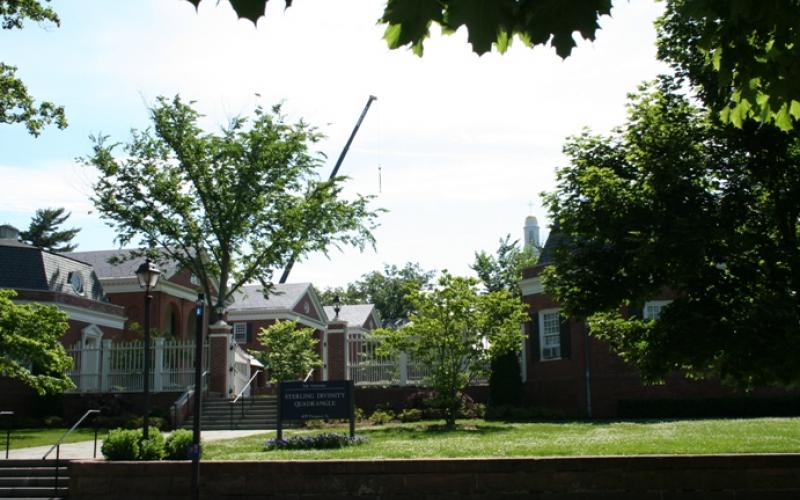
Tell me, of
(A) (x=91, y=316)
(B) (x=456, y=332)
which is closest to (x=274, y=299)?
(A) (x=91, y=316)

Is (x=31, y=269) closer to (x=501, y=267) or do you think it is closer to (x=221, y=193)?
(x=221, y=193)

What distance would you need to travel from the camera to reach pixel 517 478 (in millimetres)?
11219

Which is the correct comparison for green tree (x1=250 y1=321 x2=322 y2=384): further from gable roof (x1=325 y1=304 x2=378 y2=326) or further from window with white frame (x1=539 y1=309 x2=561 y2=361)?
gable roof (x1=325 y1=304 x2=378 y2=326)

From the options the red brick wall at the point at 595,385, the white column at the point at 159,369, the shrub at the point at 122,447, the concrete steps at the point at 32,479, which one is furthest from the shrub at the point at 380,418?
the shrub at the point at 122,447

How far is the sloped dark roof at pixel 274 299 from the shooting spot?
1948 inches

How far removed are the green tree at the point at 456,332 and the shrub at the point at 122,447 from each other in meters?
9.50

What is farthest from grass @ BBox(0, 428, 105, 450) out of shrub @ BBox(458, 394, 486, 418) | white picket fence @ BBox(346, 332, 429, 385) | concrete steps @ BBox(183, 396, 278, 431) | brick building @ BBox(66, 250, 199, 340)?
brick building @ BBox(66, 250, 199, 340)

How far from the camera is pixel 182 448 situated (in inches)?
523

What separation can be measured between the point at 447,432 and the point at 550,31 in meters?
15.3

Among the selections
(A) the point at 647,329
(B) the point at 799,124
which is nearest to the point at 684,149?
(B) the point at 799,124

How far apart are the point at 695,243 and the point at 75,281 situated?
30957 mm

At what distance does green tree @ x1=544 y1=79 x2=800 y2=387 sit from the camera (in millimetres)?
9484

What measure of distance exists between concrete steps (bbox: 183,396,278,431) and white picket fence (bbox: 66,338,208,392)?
2766mm

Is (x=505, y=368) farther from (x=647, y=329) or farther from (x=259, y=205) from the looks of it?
(x=647, y=329)
